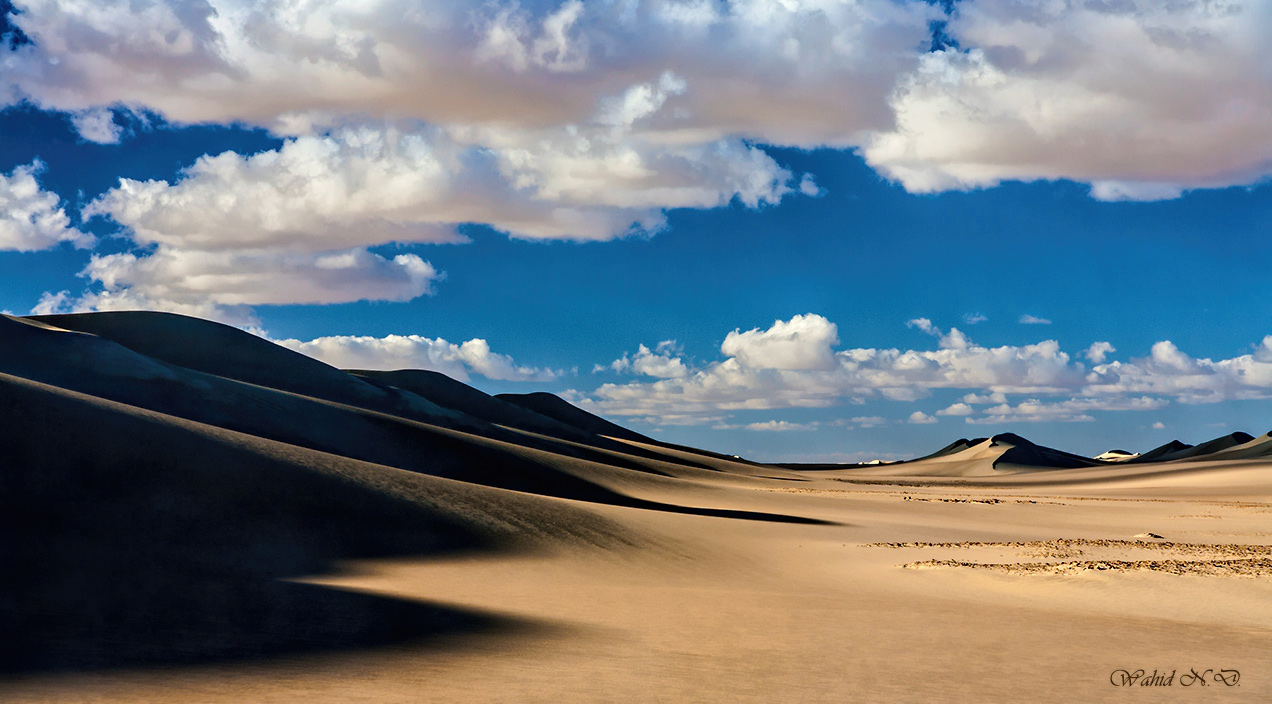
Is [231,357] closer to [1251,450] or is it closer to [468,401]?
[468,401]

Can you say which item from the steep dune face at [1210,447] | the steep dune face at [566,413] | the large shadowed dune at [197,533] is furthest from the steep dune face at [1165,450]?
the large shadowed dune at [197,533]

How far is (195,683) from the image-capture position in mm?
8086

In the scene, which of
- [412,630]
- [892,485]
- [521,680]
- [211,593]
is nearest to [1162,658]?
[521,680]

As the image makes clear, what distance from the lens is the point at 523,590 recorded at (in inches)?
613

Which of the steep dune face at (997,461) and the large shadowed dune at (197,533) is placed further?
the steep dune face at (997,461)

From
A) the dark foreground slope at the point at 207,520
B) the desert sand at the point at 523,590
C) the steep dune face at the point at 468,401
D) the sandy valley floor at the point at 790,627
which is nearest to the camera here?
the sandy valley floor at the point at 790,627

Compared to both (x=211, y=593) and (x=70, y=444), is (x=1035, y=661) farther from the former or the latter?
(x=70, y=444)

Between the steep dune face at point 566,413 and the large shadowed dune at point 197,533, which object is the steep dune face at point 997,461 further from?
the large shadowed dune at point 197,533

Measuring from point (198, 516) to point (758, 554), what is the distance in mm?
12328

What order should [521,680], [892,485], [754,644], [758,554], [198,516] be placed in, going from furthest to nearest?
[892,485]
[758,554]
[198,516]
[754,644]
[521,680]

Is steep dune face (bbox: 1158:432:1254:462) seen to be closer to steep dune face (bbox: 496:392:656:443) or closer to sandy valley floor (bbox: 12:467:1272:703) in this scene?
steep dune face (bbox: 496:392:656:443)

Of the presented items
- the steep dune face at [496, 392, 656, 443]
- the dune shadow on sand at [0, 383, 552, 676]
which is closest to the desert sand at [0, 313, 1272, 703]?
the dune shadow on sand at [0, 383, 552, 676]

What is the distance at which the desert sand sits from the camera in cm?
900

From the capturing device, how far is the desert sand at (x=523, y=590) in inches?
354
